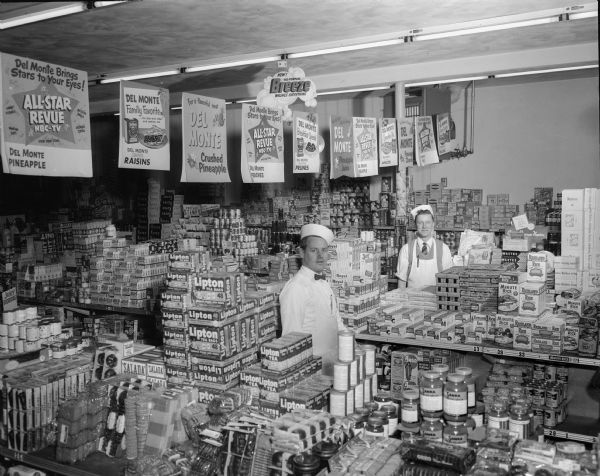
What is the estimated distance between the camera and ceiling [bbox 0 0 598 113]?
6160 millimetres

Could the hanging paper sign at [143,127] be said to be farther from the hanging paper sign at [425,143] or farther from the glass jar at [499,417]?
the hanging paper sign at [425,143]

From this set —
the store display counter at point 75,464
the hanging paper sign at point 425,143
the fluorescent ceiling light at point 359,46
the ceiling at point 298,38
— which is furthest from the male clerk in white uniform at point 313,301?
the hanging paper sign at point 425,143

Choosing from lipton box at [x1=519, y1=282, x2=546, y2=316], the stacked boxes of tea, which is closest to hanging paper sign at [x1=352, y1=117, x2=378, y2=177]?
the stacked boxes of tea

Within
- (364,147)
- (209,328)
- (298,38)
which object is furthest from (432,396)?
(298,38)

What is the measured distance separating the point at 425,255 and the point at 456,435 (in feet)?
17.3

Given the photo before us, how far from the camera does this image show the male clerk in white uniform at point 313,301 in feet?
16.6

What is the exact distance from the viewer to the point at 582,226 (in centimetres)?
700

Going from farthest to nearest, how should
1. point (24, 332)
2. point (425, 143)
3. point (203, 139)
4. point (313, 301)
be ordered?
point (425, 143) → point (203, 139) → point (313, 301) → point (24, 332)

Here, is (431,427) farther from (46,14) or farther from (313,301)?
(46,14)

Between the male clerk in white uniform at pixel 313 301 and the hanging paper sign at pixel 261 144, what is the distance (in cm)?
111

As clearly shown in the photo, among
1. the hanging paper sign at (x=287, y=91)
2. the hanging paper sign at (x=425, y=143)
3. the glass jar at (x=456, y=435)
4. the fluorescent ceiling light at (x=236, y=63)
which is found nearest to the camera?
the glass jar at (x=456, y=435)

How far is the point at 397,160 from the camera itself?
8.65m

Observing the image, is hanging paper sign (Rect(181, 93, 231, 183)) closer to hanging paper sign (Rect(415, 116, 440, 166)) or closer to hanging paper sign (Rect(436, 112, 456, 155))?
hanging paper sign (Rect(415, 116, 440, 166))

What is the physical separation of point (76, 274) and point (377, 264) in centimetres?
427
